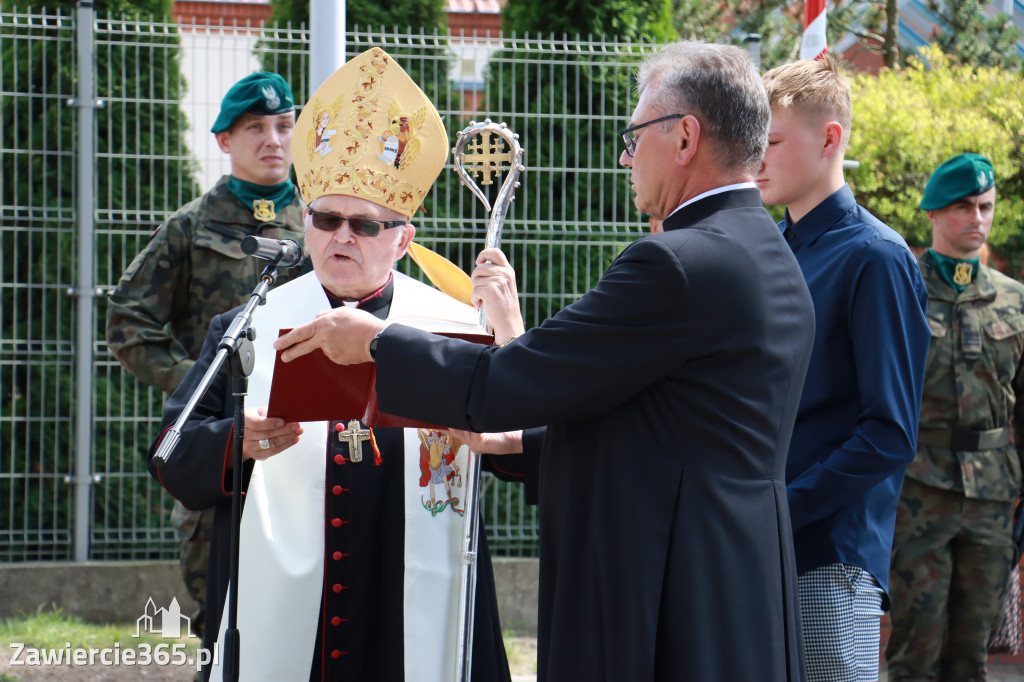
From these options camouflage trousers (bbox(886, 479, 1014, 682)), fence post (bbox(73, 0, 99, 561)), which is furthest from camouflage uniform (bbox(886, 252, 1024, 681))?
fence post (bbox(73, 0, 99, 561))

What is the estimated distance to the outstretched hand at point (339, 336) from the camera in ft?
7.63

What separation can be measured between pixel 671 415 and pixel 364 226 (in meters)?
1.13

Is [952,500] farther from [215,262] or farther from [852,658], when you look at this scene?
[215,262]

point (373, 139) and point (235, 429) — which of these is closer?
point (235, 429)

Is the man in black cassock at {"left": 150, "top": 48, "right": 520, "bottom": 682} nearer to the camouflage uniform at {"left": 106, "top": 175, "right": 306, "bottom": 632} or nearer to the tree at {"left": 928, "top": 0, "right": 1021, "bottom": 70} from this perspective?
the camouflage uniform at {"left": 106, "top": 175, "right": 306, "bottom": 632}

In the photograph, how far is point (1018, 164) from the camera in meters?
7.39

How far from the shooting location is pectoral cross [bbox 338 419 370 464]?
2.87m

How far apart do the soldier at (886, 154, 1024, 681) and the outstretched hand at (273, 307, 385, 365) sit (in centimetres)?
321

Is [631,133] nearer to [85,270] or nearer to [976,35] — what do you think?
[85,270]

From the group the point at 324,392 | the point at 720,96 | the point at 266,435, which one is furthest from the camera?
the point at 266,435

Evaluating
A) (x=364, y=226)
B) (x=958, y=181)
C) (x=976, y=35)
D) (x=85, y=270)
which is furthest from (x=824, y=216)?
(x=976, y=35)

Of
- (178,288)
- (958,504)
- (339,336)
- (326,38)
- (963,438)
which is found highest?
(326,38)

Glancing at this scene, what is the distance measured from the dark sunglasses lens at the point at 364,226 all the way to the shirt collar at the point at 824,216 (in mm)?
1104

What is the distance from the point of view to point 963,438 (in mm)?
4848
